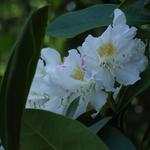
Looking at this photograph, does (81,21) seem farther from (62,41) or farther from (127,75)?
(62,41)

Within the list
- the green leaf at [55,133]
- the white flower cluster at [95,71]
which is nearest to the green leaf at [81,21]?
the white flower cluster at [95,71]

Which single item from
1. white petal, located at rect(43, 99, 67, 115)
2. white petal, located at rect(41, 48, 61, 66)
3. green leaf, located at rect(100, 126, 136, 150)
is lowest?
green leaf, located at rect(100, 126, 136, 150)

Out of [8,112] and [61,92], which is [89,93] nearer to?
[61,92]

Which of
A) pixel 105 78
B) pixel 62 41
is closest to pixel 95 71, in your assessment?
pixel 105 78

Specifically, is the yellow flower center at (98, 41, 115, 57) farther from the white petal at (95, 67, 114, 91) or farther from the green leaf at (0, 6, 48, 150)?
the green leaf at (0, 6, 48, 150)

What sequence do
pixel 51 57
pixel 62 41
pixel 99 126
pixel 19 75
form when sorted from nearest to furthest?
1. pixel 19 75
2. pixel 99 126
3. pixel 51 57
4. pixel 62 41

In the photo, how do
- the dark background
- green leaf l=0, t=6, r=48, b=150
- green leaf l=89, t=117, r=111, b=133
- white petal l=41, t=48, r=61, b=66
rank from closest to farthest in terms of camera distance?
green leaf l=0, t=6, r=48, b=150 < green leaf l=89, t=117, r=111, b=133 < white petal l=41, t=48, r=61, b=66 < the dark background

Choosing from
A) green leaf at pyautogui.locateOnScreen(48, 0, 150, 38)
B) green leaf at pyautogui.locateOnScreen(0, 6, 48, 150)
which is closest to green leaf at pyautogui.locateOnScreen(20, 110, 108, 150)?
green leaf at pyautogui.locateOnScreen(0, 6, 48, 150)
